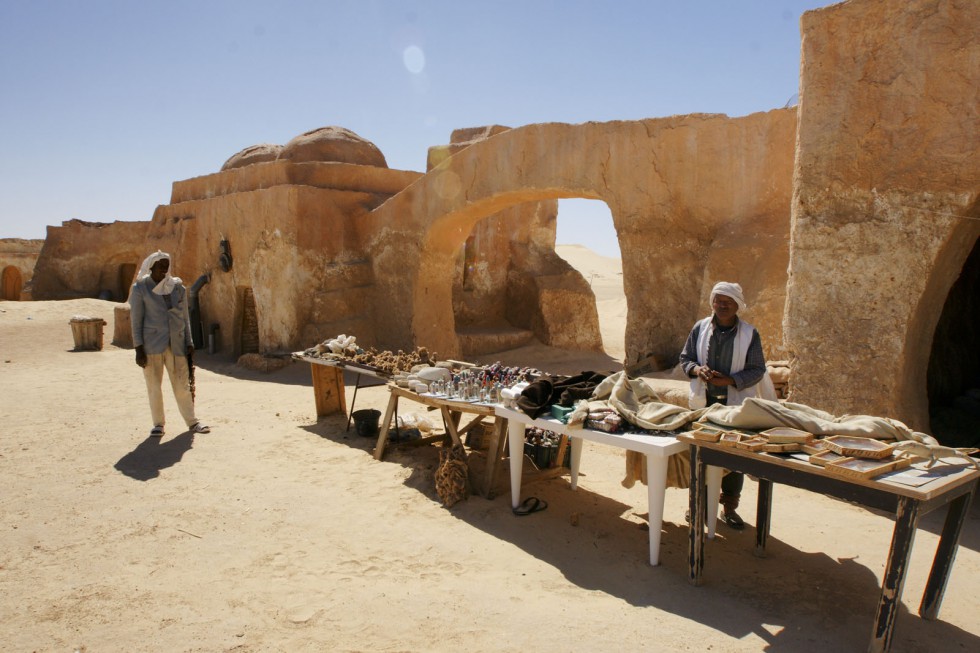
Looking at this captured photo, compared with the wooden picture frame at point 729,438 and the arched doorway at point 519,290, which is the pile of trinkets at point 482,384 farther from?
the arched doorway at point 519,290

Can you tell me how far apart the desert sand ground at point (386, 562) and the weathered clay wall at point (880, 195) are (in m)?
1.06

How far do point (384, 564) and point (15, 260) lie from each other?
1056 inches

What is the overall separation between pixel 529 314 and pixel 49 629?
38.8ft

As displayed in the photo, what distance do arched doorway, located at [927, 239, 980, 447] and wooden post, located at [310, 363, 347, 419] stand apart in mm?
5952

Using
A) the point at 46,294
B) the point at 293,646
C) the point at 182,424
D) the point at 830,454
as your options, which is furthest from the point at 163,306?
the point at 46,294

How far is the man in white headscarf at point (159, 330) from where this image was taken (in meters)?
6.14

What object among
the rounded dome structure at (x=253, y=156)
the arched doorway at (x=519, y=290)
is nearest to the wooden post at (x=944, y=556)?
the arched doorway at (x=519, y=290)

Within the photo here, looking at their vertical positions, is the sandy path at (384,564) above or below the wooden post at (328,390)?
below

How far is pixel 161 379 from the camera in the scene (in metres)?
6.49

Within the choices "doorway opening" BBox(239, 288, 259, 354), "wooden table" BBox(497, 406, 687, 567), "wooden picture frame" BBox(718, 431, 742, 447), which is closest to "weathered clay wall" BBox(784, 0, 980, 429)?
"wooden table" BBox(497, 406, 687, 567)

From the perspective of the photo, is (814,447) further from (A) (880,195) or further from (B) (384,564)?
(A) (880,195)

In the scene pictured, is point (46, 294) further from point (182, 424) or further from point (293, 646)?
point (293, 646)

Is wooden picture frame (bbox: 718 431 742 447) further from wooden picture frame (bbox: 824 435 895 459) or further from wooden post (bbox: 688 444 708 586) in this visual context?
wooden picture frame (bbox: 824 435 895 459)

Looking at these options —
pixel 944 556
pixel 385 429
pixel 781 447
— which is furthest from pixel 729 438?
pixel 385 429
